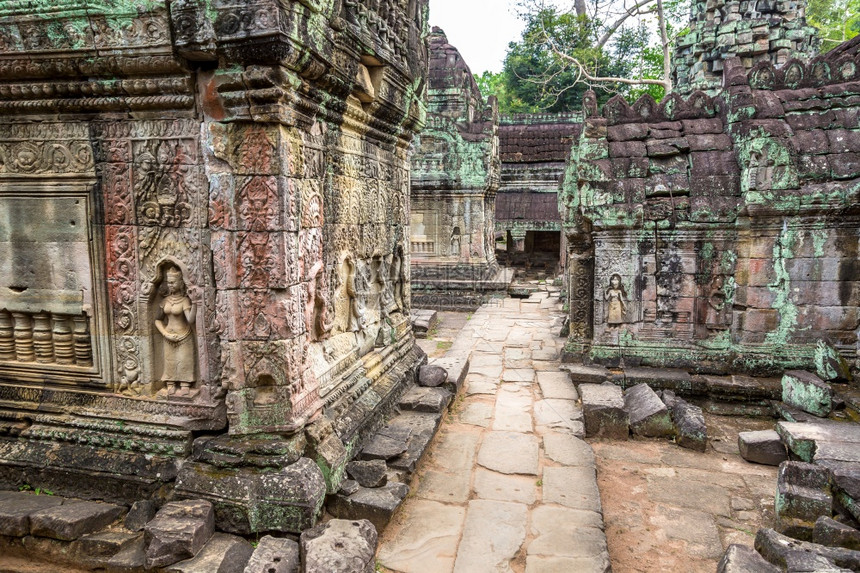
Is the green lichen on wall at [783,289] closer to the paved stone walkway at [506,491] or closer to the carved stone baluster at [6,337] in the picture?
the paved stone walkway at [506,491]

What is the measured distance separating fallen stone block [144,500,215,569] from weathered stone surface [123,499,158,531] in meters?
0.16

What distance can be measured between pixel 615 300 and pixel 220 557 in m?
4.99

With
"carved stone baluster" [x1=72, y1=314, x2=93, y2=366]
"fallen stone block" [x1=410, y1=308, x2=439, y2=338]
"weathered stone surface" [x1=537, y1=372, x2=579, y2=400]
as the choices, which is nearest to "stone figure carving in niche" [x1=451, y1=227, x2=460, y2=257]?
"fallen stone block" [x1=410, y1=308, x2=439, y2=338]

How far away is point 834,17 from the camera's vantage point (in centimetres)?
2581

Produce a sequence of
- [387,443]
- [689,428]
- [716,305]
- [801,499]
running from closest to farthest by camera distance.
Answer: [801,499], [387,443], [689,428], [716,305]

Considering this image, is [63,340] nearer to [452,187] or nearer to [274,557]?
[274,557]

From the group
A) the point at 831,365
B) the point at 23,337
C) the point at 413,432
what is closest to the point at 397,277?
the point at 413,432

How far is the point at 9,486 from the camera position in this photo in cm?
387

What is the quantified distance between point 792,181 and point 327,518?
5.64 m

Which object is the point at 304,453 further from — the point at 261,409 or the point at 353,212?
the point at 353,212

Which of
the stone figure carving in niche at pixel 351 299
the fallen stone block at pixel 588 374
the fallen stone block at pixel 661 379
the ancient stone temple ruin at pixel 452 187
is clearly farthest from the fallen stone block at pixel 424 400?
the ancient stone temple ruin at pixel 452 187

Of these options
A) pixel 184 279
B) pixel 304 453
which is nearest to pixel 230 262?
pixel 184 279

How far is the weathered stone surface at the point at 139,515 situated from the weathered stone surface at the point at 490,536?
187cm

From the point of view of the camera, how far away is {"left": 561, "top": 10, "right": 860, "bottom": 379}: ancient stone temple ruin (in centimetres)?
614
